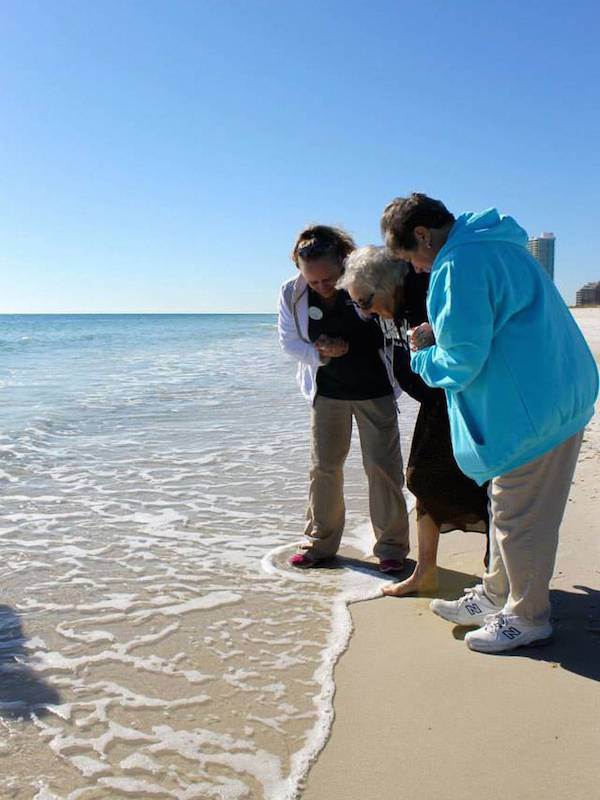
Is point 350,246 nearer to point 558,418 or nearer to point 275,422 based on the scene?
point 558,418

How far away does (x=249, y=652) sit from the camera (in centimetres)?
318

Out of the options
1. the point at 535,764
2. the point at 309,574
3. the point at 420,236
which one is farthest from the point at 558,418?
the point at 309,574

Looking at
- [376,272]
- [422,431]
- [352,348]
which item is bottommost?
[422,431]

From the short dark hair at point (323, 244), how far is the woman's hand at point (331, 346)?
1.35 feet

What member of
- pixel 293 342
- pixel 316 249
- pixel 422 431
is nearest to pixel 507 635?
pixel 422 431

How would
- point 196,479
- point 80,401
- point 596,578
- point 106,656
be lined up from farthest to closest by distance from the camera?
point 80,401 < point 196,479 < point 596,578 < point 106,656

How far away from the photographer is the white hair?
321 centimetres

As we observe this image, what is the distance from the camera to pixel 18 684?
294 cm

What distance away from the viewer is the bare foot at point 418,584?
3.63 meters

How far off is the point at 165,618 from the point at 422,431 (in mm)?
1534

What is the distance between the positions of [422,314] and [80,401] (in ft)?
30.8

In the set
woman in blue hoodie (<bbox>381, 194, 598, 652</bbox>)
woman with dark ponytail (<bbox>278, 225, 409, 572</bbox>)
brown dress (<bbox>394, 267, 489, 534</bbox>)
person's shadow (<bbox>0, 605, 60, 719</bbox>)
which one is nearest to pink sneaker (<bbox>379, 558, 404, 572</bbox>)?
woman with dark ponytail (<bbox>278, 225, 409, 572</bbox>)

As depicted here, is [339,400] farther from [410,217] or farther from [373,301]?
[410,217]

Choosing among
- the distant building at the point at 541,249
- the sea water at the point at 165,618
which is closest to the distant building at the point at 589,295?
the distant building at the point at 541,249
